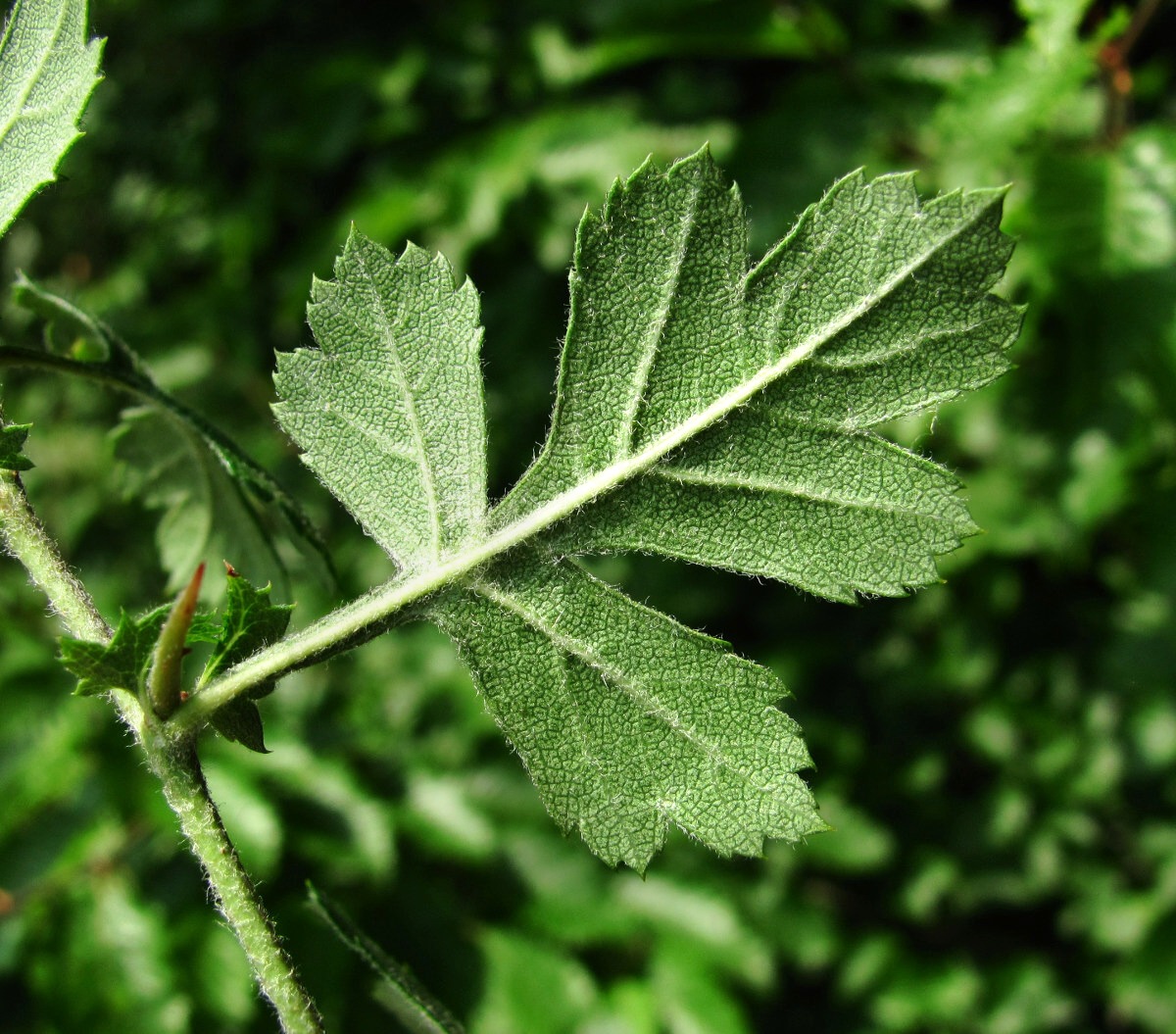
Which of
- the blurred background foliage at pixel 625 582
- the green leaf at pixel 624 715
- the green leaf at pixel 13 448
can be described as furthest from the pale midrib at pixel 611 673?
the blurred background foliage at pixel 625 582

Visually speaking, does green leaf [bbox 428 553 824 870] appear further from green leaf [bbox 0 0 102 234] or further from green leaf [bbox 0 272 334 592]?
green leaf [bbox 0 0 102 234]

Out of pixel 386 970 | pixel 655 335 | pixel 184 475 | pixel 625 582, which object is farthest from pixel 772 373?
pixel 625 582

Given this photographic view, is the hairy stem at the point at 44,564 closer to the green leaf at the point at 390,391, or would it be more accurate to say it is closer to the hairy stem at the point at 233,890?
the hairy stem at the point at 233,890

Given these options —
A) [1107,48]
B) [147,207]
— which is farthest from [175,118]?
[1107,48]

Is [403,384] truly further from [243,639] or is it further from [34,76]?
[34,76]

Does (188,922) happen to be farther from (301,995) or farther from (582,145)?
(582,145)
